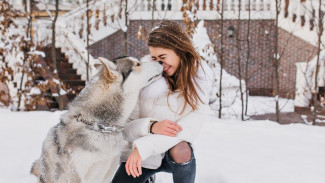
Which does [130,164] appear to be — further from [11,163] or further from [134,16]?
[134,16]

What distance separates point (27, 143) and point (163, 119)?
2482mm

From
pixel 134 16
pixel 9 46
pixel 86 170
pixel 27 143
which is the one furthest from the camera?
pixel 134 16

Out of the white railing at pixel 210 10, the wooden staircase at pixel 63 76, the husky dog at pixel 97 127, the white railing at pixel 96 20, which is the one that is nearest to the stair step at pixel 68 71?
the wooden staircase at pixel 63 76

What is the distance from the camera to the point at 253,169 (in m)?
3.46

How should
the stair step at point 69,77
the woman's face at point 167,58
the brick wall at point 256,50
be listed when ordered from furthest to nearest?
the brick wall at point 256,50 < the stair step at point 69,77 < the woman's face at point 167,58

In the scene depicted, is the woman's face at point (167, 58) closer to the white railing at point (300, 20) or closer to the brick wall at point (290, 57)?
the white railing at point (300, 20)

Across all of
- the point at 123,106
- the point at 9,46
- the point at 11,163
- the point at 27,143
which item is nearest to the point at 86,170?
the point at 123,106

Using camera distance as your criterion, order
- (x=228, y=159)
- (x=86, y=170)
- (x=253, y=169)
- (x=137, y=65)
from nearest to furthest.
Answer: (x=86, y=170) < (x=137, y=65) < (x=253, y=169) < (x=228, y=159)

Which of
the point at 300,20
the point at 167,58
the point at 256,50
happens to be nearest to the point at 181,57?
the point at 167,58

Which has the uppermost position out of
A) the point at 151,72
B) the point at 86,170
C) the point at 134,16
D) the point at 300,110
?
the point at 134,16

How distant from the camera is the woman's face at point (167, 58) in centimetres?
245

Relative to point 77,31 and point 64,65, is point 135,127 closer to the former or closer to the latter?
point 64,65


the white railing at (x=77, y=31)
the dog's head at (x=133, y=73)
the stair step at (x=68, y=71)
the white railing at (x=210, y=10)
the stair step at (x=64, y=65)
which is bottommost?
the stair step at (x=68, y=71)

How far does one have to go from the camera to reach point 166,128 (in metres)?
2.23
